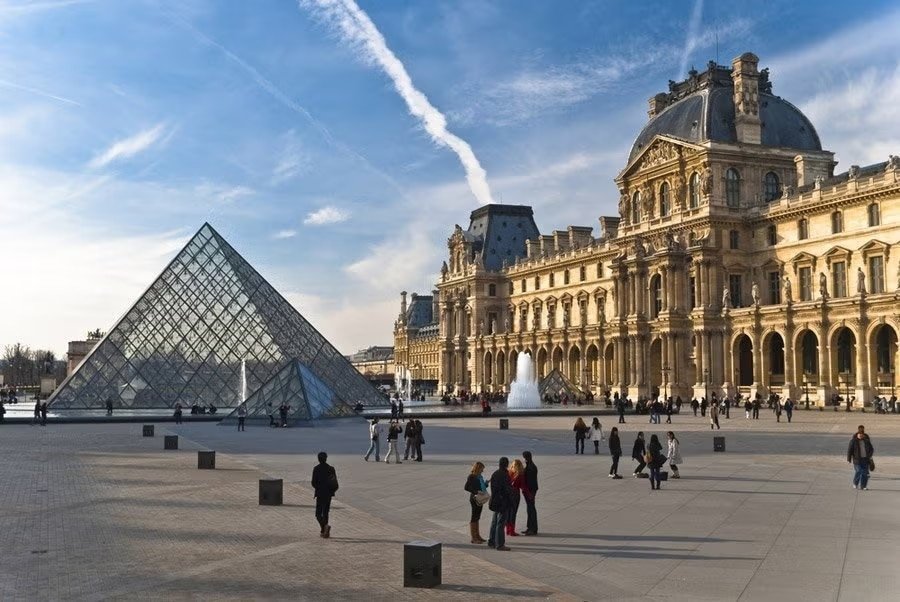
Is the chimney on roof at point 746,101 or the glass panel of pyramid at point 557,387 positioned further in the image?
the glass panel of pyramid at point 557,387

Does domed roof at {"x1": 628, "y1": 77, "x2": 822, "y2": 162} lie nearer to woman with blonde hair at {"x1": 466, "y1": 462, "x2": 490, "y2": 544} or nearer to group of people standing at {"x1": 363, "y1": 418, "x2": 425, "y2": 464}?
group of people standing at {"x1": 363, "y1": 418, "x2": 425, "y2": 464}

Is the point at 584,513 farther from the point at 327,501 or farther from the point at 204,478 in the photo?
the point at 204,478

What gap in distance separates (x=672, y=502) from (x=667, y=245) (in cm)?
4492

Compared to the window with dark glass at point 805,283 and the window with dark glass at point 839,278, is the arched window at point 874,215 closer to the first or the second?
the window with dark glass at point 839,278

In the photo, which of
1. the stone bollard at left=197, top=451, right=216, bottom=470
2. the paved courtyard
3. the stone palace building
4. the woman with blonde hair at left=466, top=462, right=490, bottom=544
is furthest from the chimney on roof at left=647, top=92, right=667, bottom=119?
the woman with blonde hair at left=466, top=462, right=490, bottom=544

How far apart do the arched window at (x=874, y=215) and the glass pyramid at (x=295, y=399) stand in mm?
28580

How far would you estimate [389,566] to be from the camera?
9.69m

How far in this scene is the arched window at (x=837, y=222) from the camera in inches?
1962

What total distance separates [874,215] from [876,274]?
3000 mm

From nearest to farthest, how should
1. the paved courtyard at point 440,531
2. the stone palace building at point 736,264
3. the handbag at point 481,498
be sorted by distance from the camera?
the paved courtyard at point 440,531 < the handbag at point 481,498 < the stone palace building at point 736,264

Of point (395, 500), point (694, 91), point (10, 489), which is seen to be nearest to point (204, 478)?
point (10, 489)

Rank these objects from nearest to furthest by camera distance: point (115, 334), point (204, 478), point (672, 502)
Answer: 1. point (672, 502)
2. point (204, 478)
3. point (115, 334)

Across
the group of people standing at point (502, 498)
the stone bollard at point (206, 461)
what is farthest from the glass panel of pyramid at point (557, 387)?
the group of people standing at point (502, 498)

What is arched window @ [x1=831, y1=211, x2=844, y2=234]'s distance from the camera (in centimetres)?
4984
